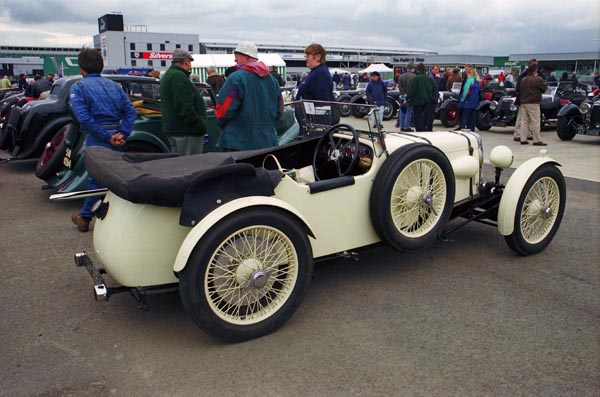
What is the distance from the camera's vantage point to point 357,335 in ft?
9.59

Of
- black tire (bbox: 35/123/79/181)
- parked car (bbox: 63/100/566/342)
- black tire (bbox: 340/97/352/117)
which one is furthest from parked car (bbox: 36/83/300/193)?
parked car (bbox: 63/100/566/342)

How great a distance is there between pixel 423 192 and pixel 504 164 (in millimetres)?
1203

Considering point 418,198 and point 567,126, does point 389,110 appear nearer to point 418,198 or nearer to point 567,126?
point 567,126

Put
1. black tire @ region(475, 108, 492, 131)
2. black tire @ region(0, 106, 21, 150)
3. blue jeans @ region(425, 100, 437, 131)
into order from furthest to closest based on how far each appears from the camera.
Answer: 1. black tire @ region(475, 108, 492, 131)
2. blue jeans @ region(425, 100, 437, 131)
3. black tire @ region(0, 106, 21, 150)

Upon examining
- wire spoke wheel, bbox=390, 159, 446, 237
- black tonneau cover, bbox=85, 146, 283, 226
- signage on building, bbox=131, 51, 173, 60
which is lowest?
wire spoke wheel, bbox=390, 159, 446, 237

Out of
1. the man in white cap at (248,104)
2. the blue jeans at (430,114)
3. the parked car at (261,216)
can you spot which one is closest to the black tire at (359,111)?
the parked car at (261,216)

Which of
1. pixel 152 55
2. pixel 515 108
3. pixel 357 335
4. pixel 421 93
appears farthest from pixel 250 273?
pixel 152 55

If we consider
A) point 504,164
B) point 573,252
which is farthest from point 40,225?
point 573,252

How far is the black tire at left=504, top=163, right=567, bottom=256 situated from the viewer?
157 inches

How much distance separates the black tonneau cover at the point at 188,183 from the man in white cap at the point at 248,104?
1480mm

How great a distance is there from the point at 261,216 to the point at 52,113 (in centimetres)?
586

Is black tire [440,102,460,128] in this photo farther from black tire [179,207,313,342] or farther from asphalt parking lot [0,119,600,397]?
black tire [179,207,313,342]

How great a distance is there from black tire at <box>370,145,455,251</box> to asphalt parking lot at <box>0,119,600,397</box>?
1.30 feet

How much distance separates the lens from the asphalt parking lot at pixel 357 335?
246cm
